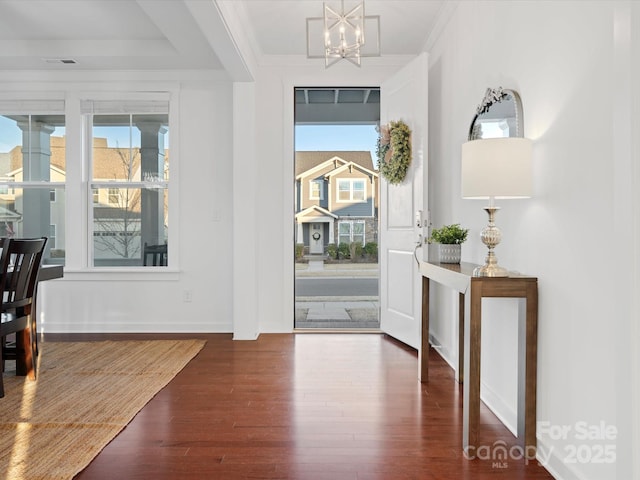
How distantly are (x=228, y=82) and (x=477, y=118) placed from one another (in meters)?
2.78

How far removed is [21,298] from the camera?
316 cm

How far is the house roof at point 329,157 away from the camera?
8156mm

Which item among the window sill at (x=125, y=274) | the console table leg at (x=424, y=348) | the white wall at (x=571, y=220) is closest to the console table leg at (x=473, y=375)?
the white wall at (x=571, y=220)

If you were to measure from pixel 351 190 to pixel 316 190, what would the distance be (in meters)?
0.67

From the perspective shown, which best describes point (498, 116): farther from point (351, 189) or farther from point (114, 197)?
point (351, 189)

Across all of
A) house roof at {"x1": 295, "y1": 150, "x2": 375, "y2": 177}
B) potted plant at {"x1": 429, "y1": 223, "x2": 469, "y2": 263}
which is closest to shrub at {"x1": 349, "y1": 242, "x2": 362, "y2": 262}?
house roof at {"x1": 295, "y1": 150, "x2": 375, "y2": 177}

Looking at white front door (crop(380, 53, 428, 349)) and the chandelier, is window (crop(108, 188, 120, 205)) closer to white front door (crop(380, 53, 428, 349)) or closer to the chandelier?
the chandelier

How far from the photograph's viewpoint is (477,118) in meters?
2.91

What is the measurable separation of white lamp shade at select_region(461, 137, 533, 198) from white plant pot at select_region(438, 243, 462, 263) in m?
0.83

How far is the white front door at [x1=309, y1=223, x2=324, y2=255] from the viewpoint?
9.15 metres

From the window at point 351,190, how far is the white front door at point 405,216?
406 centimetres

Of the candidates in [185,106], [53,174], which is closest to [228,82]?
[185,106]

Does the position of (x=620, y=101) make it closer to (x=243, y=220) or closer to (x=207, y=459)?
(x=207, y=459)

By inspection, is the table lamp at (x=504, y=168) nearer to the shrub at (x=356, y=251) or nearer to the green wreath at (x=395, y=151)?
the green wreath at (x=395, y=151)
